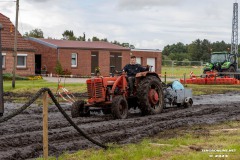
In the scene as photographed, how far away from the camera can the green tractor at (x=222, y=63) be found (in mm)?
41344

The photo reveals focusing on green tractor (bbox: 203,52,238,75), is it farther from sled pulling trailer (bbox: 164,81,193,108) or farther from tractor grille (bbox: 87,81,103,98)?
tractor grille (bbox: 87,81,103,98)

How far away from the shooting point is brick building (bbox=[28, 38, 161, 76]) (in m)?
46.5

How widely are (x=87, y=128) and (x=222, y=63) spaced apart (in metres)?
30.5

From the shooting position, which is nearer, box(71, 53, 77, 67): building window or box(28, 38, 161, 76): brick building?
box(28, 38, 161, 76): brick building

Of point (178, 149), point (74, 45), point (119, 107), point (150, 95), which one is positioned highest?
point (74, 45)

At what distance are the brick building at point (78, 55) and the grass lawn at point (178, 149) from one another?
115ft

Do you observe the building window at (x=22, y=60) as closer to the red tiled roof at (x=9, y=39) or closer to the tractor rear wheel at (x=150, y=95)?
the red tiled roof at (x=9, y=39)

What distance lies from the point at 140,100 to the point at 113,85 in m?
1.06

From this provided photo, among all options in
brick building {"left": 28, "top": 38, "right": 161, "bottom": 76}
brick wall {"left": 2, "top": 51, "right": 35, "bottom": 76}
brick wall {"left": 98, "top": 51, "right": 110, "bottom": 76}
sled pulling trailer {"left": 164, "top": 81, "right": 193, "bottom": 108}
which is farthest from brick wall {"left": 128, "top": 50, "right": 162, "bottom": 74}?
sled pulling trailer {"left": 164, "top": 81, "right": 193, "bottom": 108}

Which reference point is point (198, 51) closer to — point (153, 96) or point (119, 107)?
point (153, 96)

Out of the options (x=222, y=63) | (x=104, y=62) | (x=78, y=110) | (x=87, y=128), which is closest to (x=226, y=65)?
(x=222, y=63)

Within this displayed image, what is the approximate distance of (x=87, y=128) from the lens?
12.7 metres

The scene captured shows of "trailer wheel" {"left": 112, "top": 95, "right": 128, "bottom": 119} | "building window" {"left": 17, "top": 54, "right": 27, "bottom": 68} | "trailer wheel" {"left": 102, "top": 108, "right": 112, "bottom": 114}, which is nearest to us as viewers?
"trailer wheel" {"left": 112, "top": 95, "right": 128, "bottom": 119}

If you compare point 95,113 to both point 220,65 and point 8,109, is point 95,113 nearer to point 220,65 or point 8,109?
point 8,109
